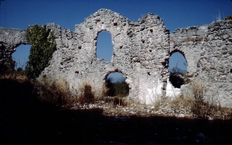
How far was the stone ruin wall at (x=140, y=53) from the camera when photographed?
20.8ft

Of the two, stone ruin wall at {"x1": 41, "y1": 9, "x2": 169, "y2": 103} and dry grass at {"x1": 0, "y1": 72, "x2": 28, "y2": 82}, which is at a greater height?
stone ruin wall at {"x1": 41, "y1": 9, "x2": 169, "y2": 103}

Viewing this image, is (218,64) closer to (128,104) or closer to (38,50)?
(128,104)

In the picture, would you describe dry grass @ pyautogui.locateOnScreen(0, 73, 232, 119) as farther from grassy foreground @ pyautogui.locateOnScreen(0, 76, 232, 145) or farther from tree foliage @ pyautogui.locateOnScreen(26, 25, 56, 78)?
tree foliage @ pyautogui.locateOnScreen(26, 25, 56, 78)

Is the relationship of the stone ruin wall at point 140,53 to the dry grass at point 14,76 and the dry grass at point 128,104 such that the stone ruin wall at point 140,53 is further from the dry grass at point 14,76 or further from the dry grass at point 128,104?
the dry grass at point 14,76

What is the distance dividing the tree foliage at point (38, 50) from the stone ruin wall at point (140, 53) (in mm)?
392

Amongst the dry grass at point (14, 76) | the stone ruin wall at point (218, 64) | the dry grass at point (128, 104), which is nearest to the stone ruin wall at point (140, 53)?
the stone ruin wall at point (218, 64)

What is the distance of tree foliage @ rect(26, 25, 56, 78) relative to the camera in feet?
34.3

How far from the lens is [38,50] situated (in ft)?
34.8

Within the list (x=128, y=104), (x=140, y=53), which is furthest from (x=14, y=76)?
(x=140, y=53)

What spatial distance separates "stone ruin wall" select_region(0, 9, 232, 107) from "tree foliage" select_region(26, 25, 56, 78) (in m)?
Answer: 0.39

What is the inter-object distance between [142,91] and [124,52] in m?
2.89

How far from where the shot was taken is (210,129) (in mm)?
4336

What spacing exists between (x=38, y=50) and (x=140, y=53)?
21.3ft

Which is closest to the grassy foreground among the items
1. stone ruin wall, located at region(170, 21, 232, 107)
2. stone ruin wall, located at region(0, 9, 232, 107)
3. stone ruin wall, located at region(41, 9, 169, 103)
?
stone ruin wall, located at region(170, 21, 232, 107)
